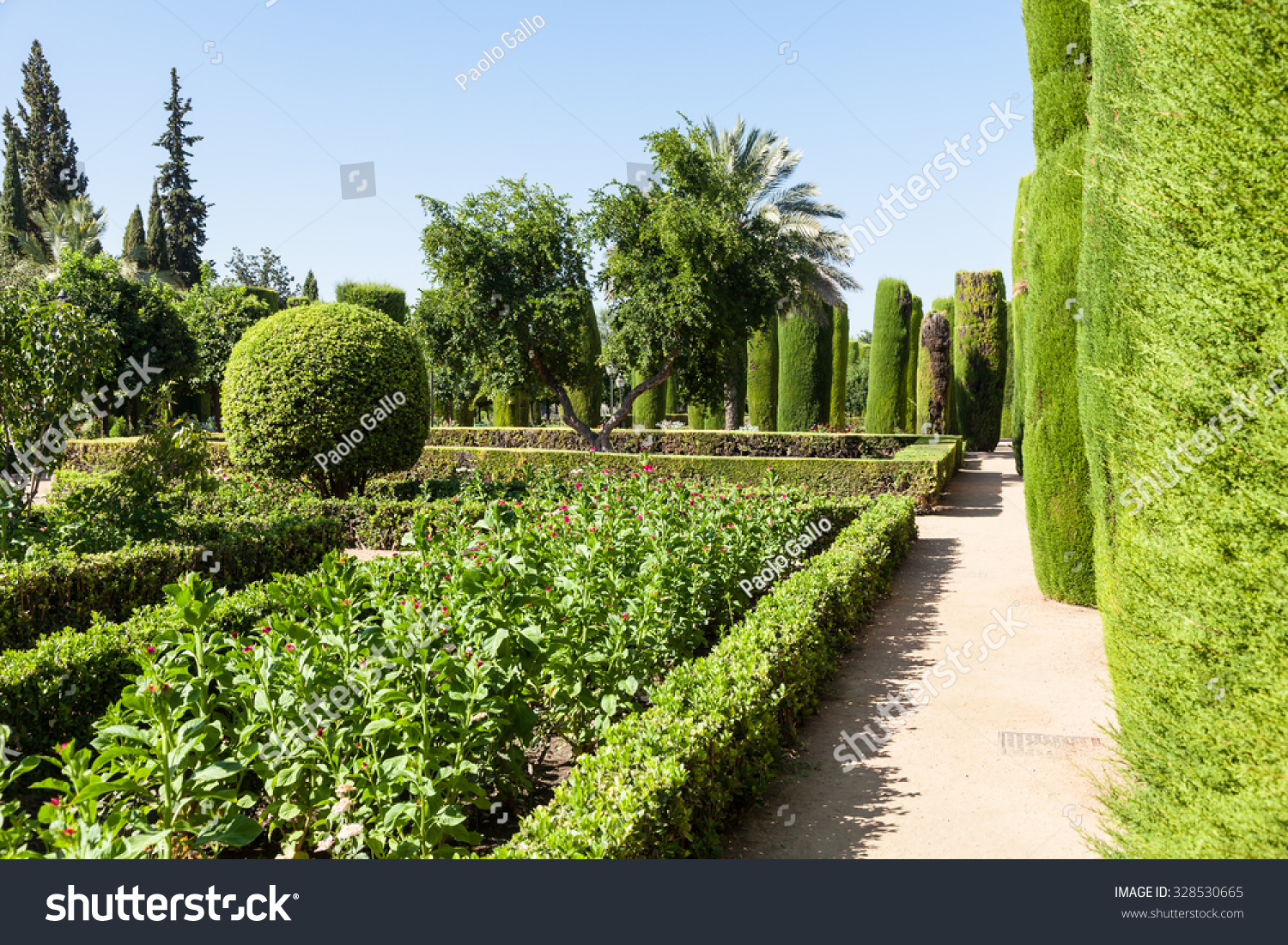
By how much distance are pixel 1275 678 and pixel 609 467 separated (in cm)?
1127

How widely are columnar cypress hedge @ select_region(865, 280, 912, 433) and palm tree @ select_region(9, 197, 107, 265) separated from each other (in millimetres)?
31459

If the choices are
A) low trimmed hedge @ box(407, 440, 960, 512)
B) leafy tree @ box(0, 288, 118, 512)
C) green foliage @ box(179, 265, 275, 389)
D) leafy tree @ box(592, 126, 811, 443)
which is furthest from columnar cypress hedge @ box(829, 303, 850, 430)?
leafy tree @ box(0, 288, 118, 512)

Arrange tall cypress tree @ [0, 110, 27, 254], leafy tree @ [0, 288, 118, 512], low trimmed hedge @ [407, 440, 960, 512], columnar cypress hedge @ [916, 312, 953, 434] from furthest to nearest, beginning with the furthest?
tall cypress tree @ [0, 110, 27, 254] < columnar cypress hedge @ [916, 312, 953, 434] < low trimmed hedge @ [407, 440, 960, 512] < leafy tree @ [0, 288, 118, 512]

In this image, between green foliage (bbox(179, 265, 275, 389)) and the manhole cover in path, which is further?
green foliage (bbox(179, 265, 275, 389))

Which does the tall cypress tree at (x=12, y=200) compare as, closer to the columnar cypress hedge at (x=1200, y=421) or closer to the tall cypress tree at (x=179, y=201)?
the tall cypress tree at (x=179, y=201)

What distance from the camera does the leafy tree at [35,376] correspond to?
6.36m

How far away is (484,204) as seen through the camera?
1540cm

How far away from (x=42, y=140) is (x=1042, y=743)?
49508 millimetres

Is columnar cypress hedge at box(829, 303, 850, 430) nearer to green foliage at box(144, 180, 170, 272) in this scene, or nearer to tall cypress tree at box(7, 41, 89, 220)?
green foliage at box(144, 180, 170, 272)

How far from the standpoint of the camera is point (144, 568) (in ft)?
19.8

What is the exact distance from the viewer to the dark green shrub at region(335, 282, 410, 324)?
31.3 metres

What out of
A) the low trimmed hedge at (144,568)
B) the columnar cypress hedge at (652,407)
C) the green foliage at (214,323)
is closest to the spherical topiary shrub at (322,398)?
the low trimmed hedge at (144,568)
